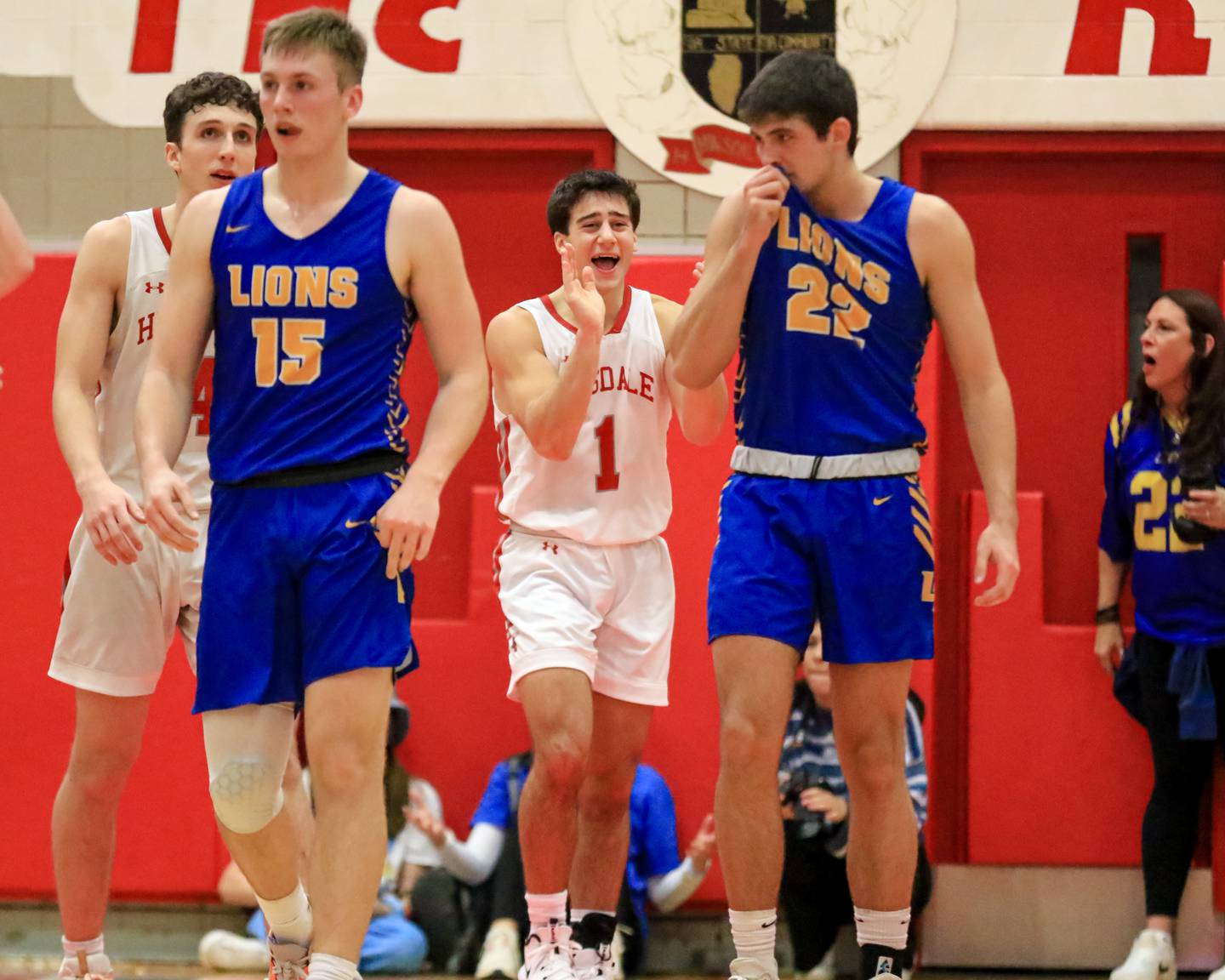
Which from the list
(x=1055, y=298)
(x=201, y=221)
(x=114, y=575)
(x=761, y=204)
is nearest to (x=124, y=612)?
(x=114, y=575)

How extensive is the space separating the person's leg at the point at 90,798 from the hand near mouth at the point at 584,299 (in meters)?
1.51

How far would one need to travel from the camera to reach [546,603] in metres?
4.52

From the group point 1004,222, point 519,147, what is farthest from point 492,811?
point 1004,222

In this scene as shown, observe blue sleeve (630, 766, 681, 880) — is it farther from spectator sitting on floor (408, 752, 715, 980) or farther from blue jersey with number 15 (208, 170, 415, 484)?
blue jersey with number 15 (208, 170, 415, 484)

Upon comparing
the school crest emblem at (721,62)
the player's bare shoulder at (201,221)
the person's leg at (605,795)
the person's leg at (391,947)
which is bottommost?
the person's leg at (391,947)

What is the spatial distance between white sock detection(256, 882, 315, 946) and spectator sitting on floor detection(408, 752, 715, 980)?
5.48 feet

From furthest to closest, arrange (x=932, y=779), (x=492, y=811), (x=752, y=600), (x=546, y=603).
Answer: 1. (x=932, y=779)
2. (x=492, y=811)
3. (x=546, y=603)
4. (x=752, y=600)

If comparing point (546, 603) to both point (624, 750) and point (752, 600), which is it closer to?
point (624, 750)

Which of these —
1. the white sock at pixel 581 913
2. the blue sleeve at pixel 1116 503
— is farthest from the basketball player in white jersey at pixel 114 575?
the blue sleeve at pixel 1116 503

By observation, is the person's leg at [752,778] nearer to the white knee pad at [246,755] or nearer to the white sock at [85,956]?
the white knee pad at [246,755]

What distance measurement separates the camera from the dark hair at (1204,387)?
19.3 feet

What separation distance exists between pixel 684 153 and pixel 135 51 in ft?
7.26

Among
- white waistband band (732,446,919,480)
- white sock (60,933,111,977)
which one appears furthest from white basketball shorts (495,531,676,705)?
white sock (60,933,111,977)

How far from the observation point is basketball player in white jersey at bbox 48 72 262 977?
433cm
